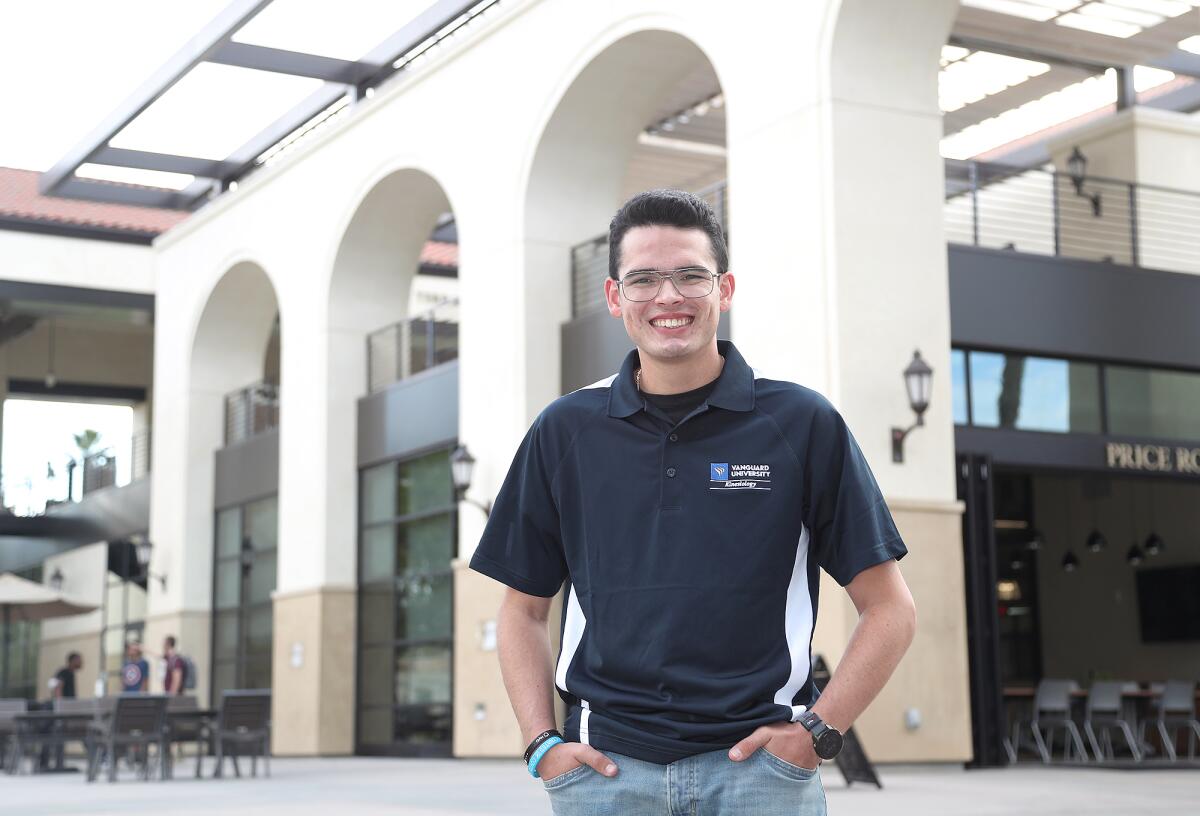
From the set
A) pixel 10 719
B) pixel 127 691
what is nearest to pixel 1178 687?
pixel 127 691

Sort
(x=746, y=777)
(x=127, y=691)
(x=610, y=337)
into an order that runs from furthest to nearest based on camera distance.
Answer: (x=127, y=691) → (x=610, y=337) → (x=746, y=777)

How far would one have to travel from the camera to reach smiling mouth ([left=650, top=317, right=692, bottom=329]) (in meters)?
2.51

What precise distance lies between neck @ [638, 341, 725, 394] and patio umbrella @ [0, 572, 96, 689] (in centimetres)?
2124

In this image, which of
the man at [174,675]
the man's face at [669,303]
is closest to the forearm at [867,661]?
the man's face at [669,303]

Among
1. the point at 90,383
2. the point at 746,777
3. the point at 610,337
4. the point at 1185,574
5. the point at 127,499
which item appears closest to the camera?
the point at 746,777

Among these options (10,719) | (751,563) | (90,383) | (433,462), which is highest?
(90,383)

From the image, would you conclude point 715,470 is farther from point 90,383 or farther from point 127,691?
point 90,383

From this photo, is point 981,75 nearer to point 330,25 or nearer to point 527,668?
point 330,25

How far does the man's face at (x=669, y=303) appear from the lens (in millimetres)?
2504

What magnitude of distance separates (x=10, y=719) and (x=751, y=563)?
1816 centimetres

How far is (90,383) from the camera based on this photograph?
3375 cm

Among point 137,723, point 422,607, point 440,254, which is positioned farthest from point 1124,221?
point 440,254

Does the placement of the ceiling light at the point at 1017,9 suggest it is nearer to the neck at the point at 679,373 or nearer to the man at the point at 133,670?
the man at the point at 133,670

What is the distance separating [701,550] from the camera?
2.39 metres
